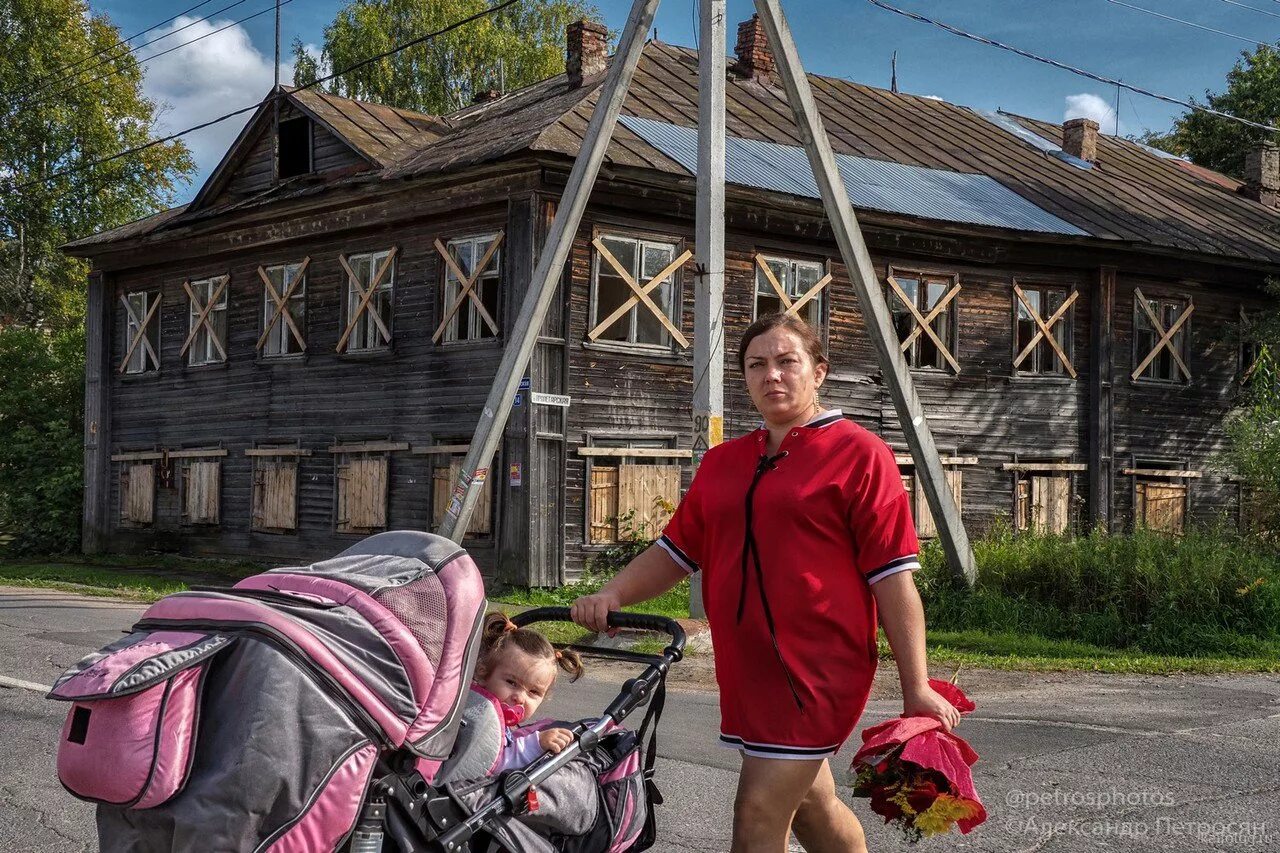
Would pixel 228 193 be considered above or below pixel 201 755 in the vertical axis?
above

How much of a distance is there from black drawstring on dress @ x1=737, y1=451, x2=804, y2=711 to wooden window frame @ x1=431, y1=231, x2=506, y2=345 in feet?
47.7

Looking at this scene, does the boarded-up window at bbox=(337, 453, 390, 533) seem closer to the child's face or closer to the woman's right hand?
the woman's right hand

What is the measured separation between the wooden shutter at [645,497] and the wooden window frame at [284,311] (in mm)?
6124

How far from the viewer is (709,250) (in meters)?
12.2

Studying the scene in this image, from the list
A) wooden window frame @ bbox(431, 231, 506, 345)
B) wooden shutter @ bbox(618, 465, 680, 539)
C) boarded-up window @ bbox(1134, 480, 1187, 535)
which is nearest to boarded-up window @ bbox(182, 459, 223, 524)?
wooden window frame @ bbox(431, 231, 506, 345)

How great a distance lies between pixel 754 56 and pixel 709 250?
13046 mm

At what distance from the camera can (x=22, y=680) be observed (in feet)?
30.4

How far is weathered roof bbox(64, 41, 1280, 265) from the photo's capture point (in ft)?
62.0

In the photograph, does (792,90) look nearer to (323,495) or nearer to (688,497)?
(688,497)

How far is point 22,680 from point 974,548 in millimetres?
9790

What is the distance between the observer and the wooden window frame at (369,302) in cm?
1964

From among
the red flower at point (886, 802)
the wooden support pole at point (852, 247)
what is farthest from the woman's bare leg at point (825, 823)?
the wooden support pole at point (852, 247)

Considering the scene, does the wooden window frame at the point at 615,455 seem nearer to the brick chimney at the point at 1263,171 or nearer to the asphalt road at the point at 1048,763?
the asphalt road at the point at 1048,763

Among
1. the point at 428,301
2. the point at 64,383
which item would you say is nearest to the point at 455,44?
the point at 64,383
